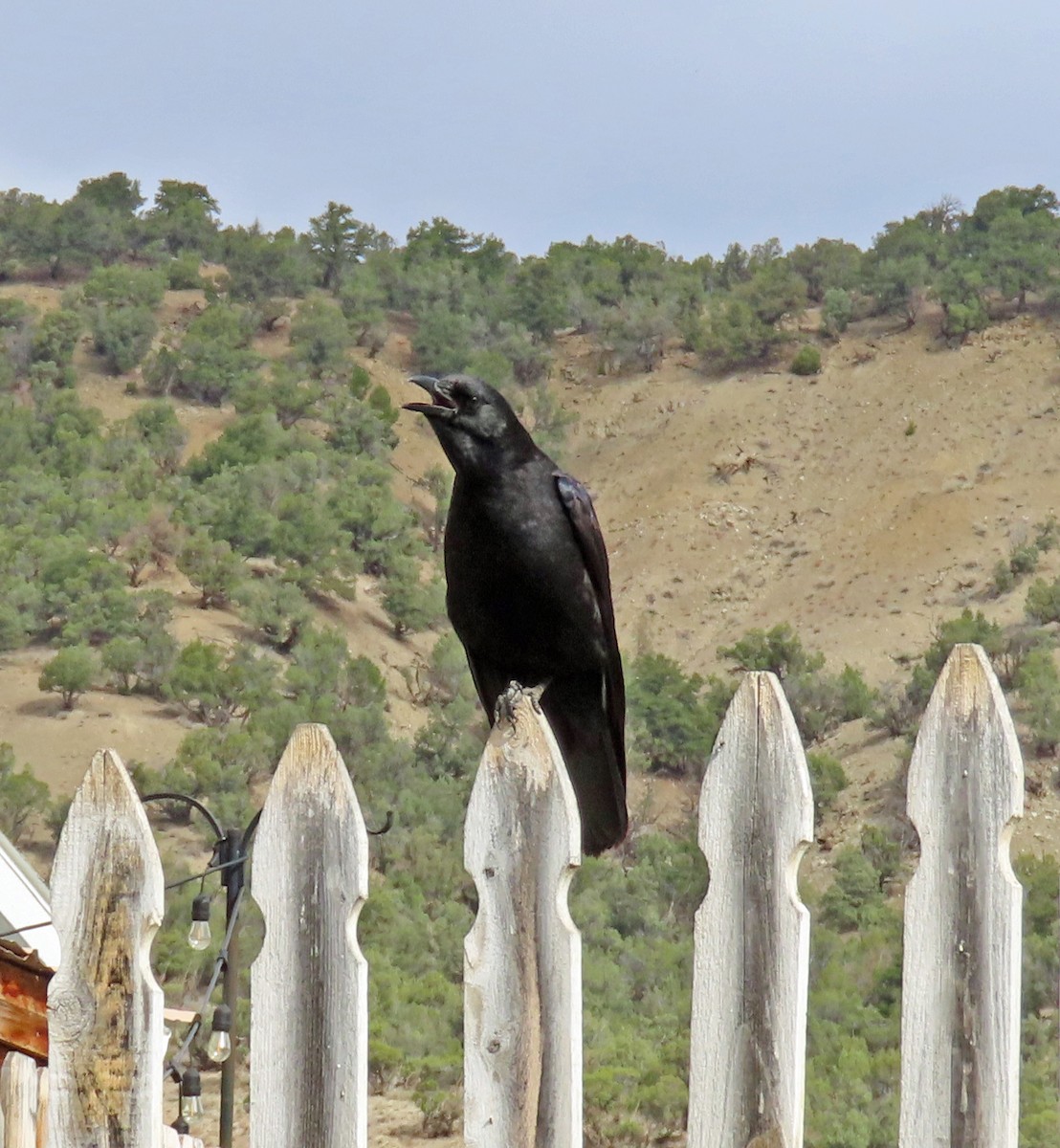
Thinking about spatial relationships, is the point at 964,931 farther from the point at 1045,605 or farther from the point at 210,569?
the point at 1045,605

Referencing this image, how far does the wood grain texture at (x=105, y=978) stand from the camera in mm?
2033

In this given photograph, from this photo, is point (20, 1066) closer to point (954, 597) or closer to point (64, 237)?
point (954, 597)

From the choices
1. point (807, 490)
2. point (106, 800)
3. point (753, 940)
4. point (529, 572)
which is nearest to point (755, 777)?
point (753, 940)

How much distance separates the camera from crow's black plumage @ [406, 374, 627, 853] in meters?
3.34

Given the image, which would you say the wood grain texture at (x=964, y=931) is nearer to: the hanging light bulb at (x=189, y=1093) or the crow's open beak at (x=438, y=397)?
the crow's open beak at (x=438, y=397)

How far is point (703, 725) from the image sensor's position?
86.3 feet

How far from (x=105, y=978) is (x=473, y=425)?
1.54 m

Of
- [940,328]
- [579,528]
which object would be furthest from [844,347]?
[579,528]

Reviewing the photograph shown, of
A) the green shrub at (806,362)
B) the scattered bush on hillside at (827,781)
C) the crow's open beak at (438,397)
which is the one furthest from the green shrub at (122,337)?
the crow's open beak at (438,397)

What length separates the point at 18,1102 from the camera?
2.30 meters

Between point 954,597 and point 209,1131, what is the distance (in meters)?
21.9

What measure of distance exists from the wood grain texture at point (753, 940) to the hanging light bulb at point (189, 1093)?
2.43m

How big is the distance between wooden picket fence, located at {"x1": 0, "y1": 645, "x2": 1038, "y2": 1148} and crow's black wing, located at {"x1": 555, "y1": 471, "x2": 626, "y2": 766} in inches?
53.9

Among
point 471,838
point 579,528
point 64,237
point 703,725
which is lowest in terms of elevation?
point 471,838
